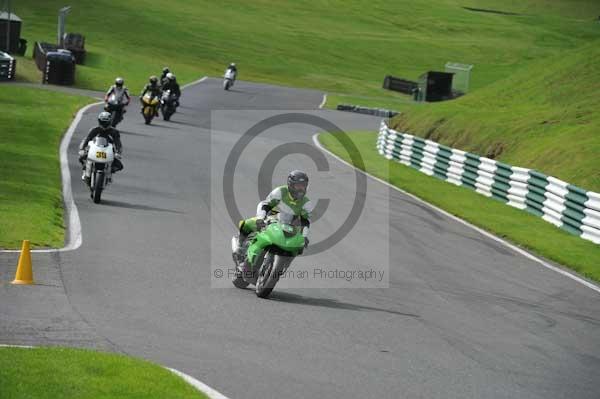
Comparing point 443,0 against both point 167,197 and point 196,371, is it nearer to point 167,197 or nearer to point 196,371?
point 167,197

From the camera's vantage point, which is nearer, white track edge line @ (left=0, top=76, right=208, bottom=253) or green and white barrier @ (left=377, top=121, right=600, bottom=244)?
white track edge line @ (left=0, top=76, right=208, bottom=253)

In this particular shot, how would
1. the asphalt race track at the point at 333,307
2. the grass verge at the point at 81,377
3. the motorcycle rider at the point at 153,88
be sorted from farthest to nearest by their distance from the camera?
1. the motorcycle rider at the point at 153,88
2. the asphalt race track at the point at 333,307
3. the grass verge at the point at 81,377

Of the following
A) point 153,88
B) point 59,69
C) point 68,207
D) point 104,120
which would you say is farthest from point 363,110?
point 68,207

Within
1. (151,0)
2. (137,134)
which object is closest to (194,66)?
(151,0)

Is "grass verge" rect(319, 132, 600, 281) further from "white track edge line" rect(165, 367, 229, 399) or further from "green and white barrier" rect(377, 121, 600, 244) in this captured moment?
"white track edge line" rect(165, 367, 229, 399)

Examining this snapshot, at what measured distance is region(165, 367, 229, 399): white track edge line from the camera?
28.7 ft

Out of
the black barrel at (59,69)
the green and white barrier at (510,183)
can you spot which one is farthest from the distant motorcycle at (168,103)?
the black barrel at (59,69)

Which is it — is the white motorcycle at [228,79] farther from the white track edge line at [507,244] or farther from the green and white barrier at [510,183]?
the white track edge line at [507,244]

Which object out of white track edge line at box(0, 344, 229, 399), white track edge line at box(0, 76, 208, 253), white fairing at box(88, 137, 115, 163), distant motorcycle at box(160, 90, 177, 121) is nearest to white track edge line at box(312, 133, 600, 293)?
white fairing at box(88, 137, 115, 163)

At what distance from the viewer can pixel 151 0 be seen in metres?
112

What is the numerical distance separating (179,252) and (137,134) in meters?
20.4

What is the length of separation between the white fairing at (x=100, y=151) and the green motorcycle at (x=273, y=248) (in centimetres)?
801

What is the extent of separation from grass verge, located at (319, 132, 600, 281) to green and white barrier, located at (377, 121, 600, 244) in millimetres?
277

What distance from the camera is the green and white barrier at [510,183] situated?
75.3 feet
